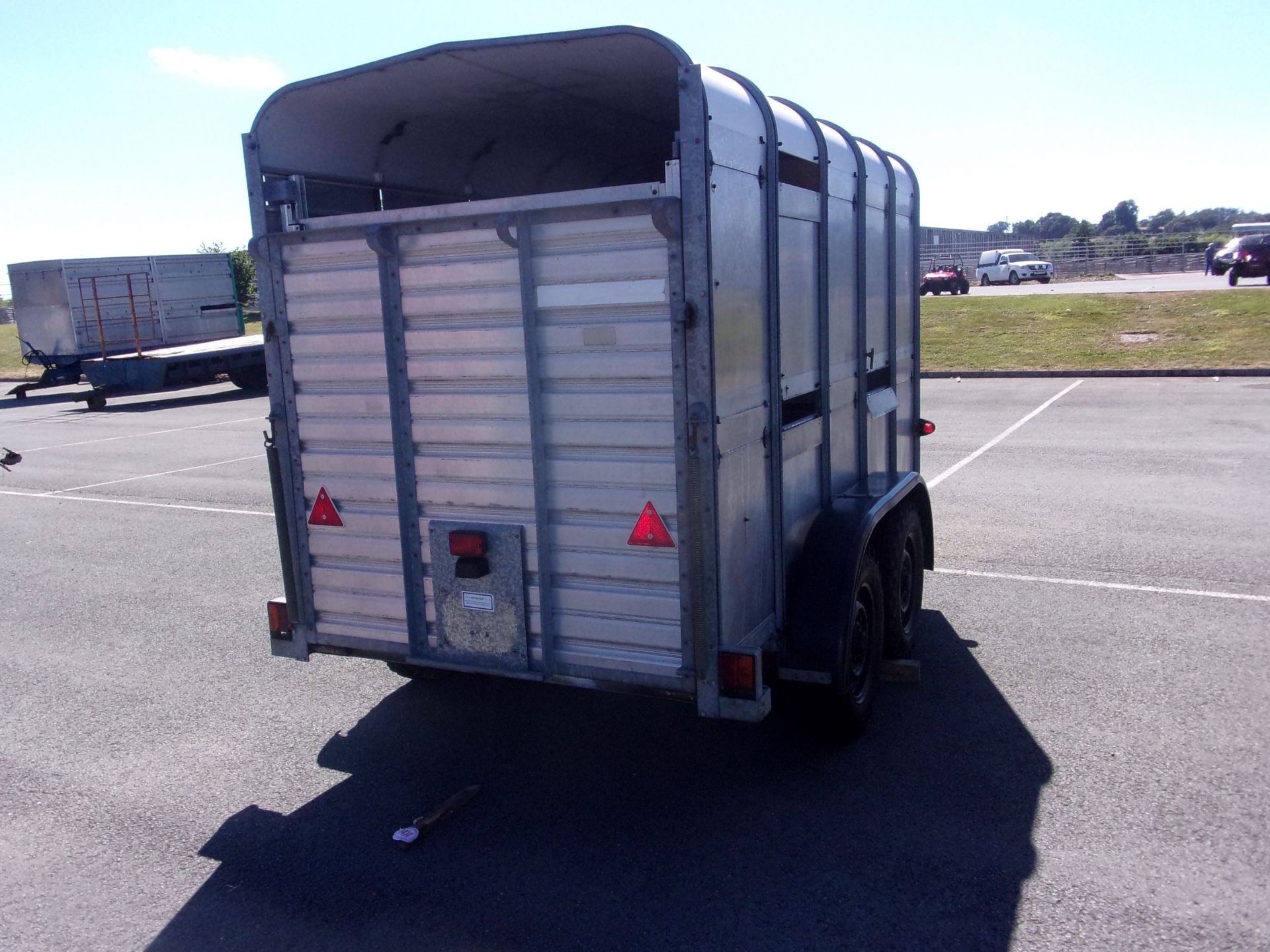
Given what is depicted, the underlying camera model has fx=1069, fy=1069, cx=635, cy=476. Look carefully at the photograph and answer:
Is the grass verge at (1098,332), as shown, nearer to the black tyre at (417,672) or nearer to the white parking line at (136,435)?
the white parking line at (136,435)

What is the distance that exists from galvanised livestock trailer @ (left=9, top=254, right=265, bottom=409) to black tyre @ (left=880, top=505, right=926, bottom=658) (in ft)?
69.0

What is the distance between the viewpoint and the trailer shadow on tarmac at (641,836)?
12.1 ft

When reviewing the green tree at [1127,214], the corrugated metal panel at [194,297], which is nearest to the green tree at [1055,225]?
the green tree at [1127,214]

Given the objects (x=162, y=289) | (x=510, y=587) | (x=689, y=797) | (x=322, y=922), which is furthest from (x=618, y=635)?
(x=162, y=289)

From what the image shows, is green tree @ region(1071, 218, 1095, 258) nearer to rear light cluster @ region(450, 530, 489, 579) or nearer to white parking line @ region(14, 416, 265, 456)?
white parking line @ region(14, 416, 265, 456)

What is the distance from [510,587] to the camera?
434 cm

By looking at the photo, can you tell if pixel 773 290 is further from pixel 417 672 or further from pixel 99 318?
pixel 99 318

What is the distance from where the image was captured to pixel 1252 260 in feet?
113

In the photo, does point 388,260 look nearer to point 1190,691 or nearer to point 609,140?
point 609,140

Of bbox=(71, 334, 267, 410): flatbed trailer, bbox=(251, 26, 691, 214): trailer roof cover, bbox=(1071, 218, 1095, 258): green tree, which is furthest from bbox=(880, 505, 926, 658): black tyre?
bbox=(1071, 218, 1095, 258): green tree

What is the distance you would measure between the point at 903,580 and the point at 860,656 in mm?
1314

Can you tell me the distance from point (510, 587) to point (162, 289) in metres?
26.0

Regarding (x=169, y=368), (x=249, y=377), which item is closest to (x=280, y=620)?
(x=169, y=368)

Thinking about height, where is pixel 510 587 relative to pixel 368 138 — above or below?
below
